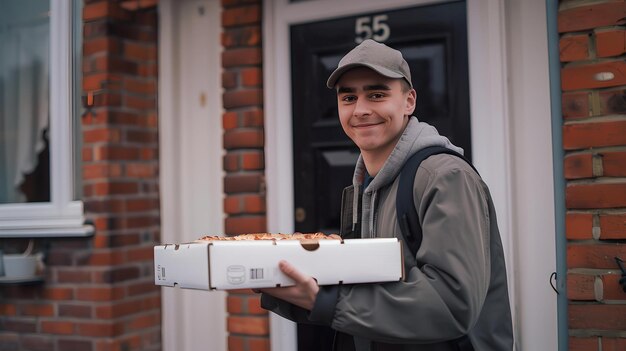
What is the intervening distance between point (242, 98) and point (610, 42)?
5.67 feet

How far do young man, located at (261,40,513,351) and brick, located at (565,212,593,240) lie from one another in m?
0.90

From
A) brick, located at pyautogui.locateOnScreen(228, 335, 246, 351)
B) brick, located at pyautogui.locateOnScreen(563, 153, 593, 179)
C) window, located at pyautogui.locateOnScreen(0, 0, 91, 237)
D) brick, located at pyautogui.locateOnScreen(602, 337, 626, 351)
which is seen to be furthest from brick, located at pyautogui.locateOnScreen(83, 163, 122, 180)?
brick, located at pyautogui.locateOnScreen(602, 337, 626, 351)

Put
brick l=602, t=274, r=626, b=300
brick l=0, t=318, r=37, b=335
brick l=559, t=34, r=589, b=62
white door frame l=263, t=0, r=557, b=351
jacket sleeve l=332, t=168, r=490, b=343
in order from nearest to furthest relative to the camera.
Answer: jacket sleeve l=332, t=168, r=490, b=343
brick l=602, t=274, r=626, b=300
brick l=559, t=34, r=589, b=62
white door frame l=263, t=0, r=557, b=351
brick l=0, t=318, r=37, b=335

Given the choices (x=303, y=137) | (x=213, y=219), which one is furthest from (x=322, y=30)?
(x=213, y=219)

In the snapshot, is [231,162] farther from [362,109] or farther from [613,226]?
[613,226]

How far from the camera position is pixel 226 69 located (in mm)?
3426

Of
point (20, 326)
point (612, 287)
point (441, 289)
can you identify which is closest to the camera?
point (441, 289)

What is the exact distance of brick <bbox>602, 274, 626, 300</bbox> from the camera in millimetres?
2391

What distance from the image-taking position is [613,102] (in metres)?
2.44

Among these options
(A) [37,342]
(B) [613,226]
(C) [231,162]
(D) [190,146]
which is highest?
(D) [190,146]

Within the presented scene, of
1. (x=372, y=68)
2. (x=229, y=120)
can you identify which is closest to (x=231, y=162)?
(x=229, y=120)

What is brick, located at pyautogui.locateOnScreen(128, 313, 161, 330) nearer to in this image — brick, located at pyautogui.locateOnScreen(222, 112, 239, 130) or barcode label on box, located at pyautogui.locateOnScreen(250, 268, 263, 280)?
brick, located at pyautogui.locateOnScreen(222, 112, 239, 130)

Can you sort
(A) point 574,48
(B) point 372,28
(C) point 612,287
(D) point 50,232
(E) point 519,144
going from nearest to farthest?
(C) point 612,287 → (A) point 574,48 → (E) point 519,144 → (B) point 372,28 → (D) point 50,232

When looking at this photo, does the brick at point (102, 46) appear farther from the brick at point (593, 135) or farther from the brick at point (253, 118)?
the brick at point (593, 135)
